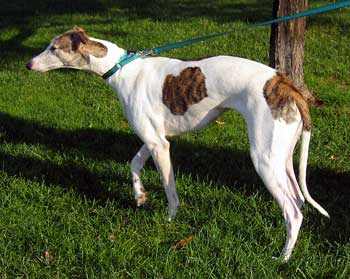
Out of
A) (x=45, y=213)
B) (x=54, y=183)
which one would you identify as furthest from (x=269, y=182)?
(x=54, y=183)

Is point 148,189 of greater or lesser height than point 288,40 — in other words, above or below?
below

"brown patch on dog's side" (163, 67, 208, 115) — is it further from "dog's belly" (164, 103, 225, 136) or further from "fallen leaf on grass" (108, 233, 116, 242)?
"fallen leaf on grass" (108, 233, 116, 242)

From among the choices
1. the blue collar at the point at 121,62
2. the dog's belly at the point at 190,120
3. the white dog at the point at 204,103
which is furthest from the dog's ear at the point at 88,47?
the dog's belly at the point at 190,120

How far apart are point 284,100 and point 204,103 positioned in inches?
25.5

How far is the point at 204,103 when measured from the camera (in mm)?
4387

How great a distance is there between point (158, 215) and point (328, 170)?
188cm

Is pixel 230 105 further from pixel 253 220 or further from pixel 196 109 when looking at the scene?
pixel 253 220

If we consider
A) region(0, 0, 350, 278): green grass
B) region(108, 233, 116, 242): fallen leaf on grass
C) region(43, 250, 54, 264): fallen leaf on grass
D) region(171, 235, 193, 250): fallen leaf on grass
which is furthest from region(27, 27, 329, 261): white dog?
region(43, 250, 54, 264): fallen leaf on grass

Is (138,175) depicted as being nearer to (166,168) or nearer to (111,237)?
(166,168)

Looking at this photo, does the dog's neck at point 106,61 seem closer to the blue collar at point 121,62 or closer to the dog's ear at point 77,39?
the blue collar at point 121,62

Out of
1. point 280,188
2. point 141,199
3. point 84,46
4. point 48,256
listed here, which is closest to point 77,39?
point 84,46

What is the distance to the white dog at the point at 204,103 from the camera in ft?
13.1

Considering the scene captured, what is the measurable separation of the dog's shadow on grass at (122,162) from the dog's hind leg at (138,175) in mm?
151

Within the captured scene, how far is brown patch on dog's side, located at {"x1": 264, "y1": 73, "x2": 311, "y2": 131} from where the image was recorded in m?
3.97
